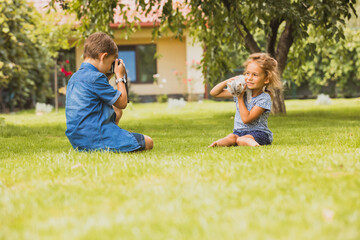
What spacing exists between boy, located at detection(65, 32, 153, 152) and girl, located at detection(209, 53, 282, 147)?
1.03m

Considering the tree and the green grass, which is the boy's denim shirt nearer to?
the green grass

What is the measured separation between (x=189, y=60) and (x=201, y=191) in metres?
16.5

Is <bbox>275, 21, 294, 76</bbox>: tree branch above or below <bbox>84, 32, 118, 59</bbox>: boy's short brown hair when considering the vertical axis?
above

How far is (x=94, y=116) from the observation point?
4.07 metres

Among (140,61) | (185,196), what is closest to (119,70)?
(185,196)

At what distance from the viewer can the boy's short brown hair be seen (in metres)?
4.11

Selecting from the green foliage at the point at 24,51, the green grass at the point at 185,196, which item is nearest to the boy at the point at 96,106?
the green grass at the point at 185,196

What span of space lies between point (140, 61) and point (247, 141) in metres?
15.3

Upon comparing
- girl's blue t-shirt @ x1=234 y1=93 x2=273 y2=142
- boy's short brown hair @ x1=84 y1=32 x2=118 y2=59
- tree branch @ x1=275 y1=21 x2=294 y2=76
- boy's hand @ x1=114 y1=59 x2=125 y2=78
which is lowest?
girl's blue t-shirt @ x1=234 y1=93 x2=273 y2=142

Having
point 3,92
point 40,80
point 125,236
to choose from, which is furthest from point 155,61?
point 125,236

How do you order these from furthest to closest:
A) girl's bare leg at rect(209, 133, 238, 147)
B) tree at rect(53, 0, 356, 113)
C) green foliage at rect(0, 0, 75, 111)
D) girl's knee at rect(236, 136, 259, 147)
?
1. green foliage at rect(0, 0, 75, 111)
2. tree at rect(53, 0, 356, 113)
3. girl's bare leg at rect(209, 133, 238, 147)
4. girl's knee at rect(236, 136, 259, 147)

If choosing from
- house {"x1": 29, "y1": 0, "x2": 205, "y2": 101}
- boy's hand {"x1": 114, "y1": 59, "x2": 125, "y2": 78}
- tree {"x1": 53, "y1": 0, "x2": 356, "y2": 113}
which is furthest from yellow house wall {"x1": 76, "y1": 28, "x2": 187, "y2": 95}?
boy's hand {"x1": 114, "y1": 59, "x2": 125, "y2": 78}

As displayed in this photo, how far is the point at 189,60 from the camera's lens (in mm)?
18547

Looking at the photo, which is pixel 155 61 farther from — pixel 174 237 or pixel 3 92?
pixel 174 237
